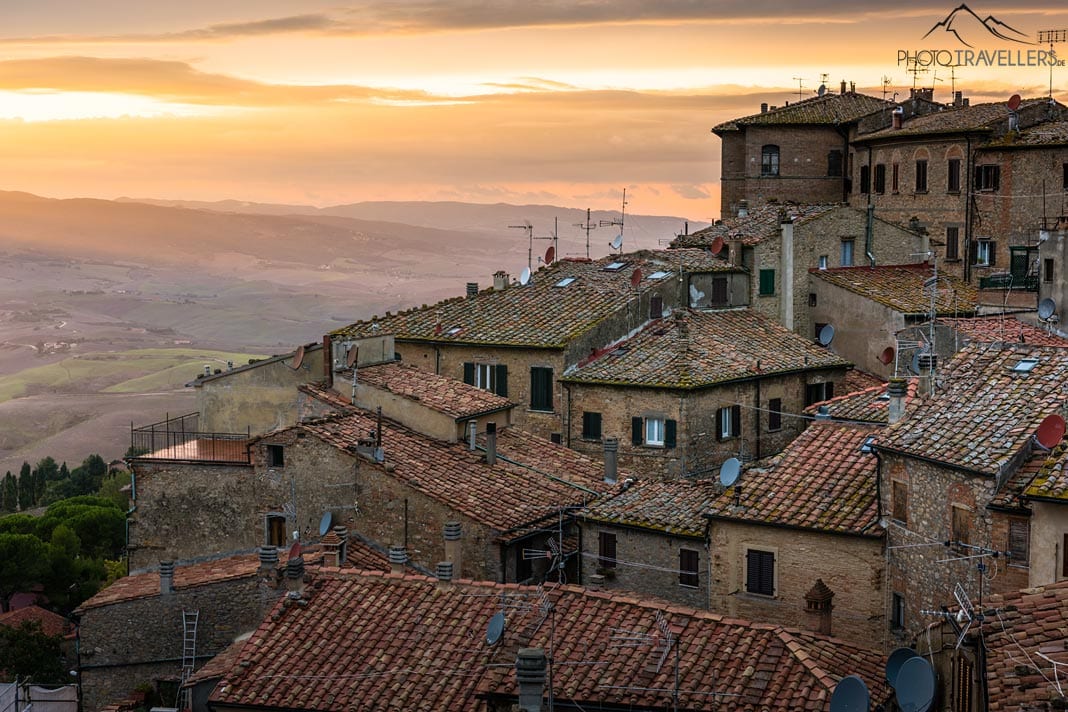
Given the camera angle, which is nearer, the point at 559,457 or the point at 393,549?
the point at 393,549

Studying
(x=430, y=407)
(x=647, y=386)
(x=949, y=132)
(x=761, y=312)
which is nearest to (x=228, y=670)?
(x=430, y=407)

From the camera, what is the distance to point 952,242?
58.2m

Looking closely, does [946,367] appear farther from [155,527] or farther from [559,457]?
[155,527]

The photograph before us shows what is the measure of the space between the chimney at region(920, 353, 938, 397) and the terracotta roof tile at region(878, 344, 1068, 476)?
12.7 inches

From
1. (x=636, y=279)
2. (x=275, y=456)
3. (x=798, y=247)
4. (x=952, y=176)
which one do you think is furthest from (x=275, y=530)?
(x=952, y=176)

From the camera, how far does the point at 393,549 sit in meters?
31.5

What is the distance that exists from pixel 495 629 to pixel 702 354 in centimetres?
2042

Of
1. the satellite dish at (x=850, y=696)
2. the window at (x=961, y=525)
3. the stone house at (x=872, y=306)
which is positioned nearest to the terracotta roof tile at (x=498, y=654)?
the satellite dish at (x=850, y=696)

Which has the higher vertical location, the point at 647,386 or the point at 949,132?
the point at 949,132

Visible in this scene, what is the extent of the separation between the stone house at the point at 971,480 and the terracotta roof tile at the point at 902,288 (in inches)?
818

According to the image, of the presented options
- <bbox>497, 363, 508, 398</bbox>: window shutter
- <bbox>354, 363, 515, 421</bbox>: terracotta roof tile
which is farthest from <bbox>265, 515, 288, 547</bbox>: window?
<bbox>497, 363, 508, 398</bbox>: window shutter

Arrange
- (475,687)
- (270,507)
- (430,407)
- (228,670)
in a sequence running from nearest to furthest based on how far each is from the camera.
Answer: (475,687)
(228,670)
(270,507)
(430,407)

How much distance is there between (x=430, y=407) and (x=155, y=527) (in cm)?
706

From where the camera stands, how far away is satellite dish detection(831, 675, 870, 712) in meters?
21.9
